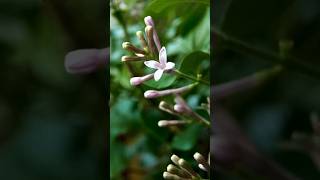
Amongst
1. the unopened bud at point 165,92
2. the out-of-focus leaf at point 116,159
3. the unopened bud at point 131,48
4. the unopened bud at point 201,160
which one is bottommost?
the out-of-focus leaf at point 116,159

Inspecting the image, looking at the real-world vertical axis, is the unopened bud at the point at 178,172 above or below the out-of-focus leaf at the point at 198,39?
below

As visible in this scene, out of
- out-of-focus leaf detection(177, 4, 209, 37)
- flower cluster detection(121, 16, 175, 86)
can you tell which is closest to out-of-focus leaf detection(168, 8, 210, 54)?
out-of-focus leaf detection(177, 4, 209, 37)

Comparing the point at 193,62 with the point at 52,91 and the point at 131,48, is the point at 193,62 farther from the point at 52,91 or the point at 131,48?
the point at 52,91

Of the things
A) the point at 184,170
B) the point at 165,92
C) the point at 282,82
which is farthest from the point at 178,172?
the point at 282,82

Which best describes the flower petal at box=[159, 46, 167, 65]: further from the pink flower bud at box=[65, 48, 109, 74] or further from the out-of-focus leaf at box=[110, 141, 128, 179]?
the out-of-focus leaf at box=[110, 141, 128, 179]

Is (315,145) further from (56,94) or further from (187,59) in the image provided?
(56,94)

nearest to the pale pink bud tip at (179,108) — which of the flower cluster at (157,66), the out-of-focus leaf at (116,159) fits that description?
the flower cluster at (157,66)

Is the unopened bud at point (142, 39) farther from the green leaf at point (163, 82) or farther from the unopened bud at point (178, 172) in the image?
the unopened bud at point (178, 172)

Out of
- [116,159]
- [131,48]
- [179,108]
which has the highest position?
[131,48]
